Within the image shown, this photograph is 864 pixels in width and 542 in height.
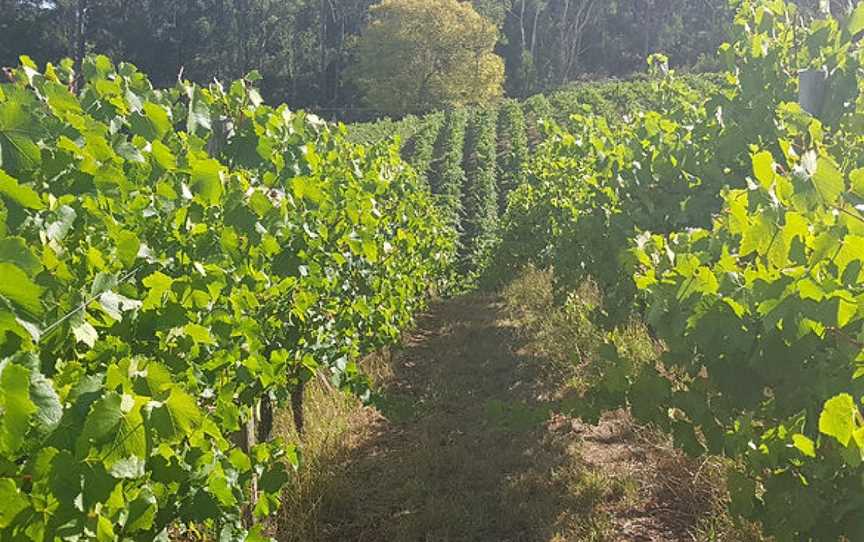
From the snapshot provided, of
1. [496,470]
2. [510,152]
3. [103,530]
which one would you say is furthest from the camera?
[510,152]

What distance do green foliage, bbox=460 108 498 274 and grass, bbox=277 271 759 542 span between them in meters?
7.26

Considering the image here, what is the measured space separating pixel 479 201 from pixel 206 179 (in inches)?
691

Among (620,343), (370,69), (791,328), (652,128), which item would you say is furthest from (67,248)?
(370,69)

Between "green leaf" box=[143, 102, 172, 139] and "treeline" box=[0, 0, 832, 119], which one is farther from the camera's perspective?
"treeline" box=[0, 0, 832, 119]

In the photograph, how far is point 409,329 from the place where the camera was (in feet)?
31.9

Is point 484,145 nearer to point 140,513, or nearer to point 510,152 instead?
point 510,152

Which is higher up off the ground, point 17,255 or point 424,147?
point 17,255

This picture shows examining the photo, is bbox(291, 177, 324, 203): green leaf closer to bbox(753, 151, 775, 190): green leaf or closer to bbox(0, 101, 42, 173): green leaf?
bbox(0, 101, 42, 173): green leaf

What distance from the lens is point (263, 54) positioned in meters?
53.9

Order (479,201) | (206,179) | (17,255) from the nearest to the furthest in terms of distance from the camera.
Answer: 1. (17,255)
2. (206,179)
3. (479,201)

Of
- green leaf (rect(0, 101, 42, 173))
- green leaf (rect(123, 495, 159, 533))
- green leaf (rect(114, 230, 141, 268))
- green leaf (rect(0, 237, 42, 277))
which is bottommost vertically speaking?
green leaf (rect(123, 495, 159, 533))

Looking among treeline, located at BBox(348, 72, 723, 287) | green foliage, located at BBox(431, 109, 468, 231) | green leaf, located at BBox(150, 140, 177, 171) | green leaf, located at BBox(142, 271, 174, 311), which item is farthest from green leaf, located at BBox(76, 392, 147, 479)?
green foliage, located at BBox(431, 109, 468, 231)

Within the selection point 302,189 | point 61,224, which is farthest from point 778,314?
point 302,189

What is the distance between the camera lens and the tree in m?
43.8
